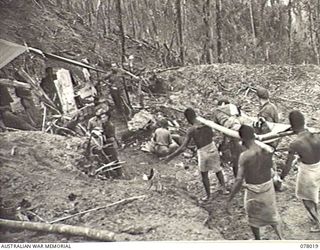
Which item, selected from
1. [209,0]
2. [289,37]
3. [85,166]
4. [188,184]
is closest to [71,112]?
[85,166]

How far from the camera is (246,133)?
8.73 feet

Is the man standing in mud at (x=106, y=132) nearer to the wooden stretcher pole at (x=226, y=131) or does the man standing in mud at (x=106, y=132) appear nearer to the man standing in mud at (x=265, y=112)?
the wooden stretcher pole at (x=226, y=131)

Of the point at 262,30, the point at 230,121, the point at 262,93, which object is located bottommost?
the point at 230,121

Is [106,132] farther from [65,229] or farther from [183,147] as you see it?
[65,229]

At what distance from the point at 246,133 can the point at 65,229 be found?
933mm

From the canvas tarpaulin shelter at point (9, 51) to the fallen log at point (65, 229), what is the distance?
30.2 inches

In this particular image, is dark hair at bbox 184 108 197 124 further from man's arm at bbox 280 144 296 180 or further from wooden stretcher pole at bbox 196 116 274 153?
man's arm at bbox 280 144 296 180

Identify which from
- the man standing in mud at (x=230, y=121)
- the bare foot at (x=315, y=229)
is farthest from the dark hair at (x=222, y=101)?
the bare foot at (x=315, y=229)

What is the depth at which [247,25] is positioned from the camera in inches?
110

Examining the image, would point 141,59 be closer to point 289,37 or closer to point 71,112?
point 71,112

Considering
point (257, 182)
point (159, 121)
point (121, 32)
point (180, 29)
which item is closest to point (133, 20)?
point (121, 32)

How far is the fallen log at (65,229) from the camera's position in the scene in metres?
2.78

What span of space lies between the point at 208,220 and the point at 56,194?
2.36 ft

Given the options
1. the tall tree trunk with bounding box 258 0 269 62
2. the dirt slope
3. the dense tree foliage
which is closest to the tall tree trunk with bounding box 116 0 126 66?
the dense tree foliage
